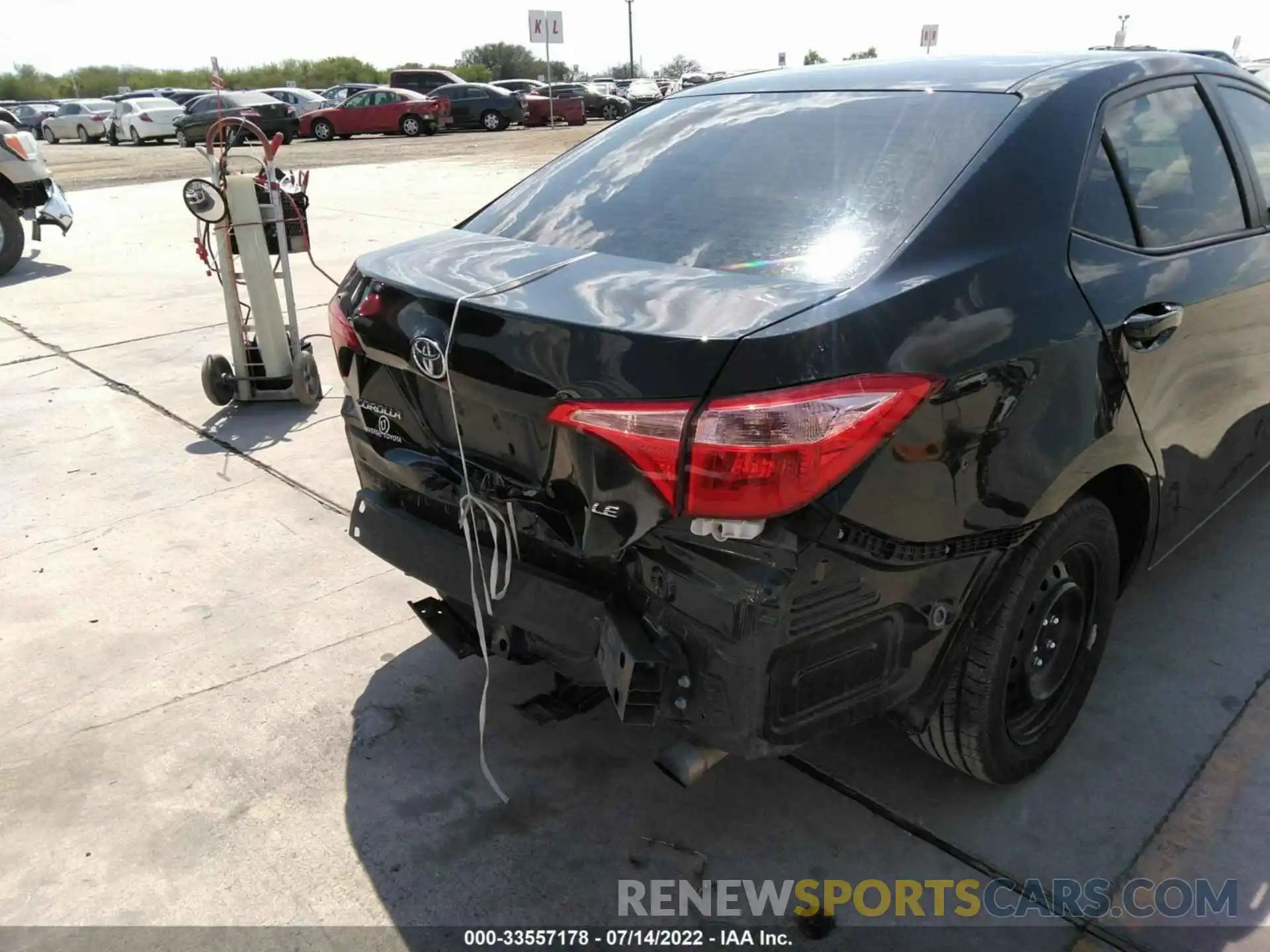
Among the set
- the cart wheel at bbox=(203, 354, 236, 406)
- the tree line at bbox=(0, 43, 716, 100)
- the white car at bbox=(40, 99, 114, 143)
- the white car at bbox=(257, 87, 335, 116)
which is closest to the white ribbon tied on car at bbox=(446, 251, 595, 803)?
the cart wheel at bbox=(203, 354, 236, 406)

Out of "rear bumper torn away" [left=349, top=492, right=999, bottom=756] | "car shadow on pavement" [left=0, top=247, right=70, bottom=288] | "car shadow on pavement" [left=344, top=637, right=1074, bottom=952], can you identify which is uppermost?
"rear bumper torn away" [left=349, top=492, right=999, bottom=756]

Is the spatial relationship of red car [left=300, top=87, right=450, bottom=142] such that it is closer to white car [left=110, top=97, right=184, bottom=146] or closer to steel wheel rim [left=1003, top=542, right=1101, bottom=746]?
white car [left=110, top=97, right=184, bottom=146]

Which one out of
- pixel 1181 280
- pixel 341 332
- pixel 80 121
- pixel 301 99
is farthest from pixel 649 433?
pixel 80 121

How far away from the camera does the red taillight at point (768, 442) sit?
1.83m

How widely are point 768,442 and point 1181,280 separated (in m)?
1.52

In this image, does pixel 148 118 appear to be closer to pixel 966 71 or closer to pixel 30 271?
pixel 30 271

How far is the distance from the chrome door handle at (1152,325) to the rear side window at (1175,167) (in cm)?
20

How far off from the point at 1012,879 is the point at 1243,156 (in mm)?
2347

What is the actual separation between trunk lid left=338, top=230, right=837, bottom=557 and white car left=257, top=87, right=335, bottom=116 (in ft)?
106

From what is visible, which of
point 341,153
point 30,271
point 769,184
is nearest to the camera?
point 769,184

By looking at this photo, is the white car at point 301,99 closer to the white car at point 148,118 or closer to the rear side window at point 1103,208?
the white car at point 148,118

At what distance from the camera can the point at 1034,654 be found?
2576 millimetres

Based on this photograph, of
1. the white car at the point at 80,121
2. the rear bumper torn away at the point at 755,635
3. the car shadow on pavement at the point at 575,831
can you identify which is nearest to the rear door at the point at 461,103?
the white car at the point at 80,121

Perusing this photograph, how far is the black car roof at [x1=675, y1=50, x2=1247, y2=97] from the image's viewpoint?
2.56m
